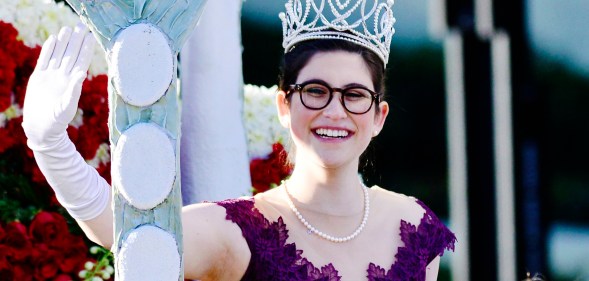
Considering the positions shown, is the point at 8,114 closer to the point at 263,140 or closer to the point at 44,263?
the point at 44,263

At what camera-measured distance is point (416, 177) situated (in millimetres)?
4500

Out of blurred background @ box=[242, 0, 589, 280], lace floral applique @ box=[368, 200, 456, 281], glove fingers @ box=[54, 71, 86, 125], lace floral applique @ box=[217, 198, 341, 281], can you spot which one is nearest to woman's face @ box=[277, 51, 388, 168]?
lace floral applique @ box=[217, 198, 341, 281]

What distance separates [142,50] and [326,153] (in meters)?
0.63

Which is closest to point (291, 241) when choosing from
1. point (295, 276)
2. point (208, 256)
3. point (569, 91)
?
point (295, 276)

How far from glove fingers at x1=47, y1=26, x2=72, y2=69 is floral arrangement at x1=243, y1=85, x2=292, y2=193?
115 centimetres

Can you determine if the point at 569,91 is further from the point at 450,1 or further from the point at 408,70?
the point at 450,1

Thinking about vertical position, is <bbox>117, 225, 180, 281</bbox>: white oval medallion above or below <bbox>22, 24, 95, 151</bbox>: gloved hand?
below

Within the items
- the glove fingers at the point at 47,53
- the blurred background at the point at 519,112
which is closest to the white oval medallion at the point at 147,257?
the glove fingers at the point at 47,53

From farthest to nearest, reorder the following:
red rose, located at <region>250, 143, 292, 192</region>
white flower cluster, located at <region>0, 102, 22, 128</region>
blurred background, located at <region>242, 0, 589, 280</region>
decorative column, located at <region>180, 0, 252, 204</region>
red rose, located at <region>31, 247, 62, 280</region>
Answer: blurred background, located at <region>242, 0, 589, 280</region>
red rose, located at <region>250, 143, 292, 192</region>
decorative column, located at <region>180, 0, 252, 204</region>
white flower cluster, located at <region>0, 102, 22, 128</region>
red rose, located at <region>31, 247, 62, 280</region>

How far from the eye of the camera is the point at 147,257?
5.97 ft

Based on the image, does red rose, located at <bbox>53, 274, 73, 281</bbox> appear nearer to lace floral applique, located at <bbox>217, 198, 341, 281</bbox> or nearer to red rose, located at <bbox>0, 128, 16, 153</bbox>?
red rose, located at <bbox>0, 128, 16, 153</bbox>

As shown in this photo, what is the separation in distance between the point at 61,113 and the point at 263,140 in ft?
4.11

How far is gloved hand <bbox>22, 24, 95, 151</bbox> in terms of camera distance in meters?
2.05

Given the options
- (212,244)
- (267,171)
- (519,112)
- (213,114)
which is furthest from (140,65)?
(519,112)
